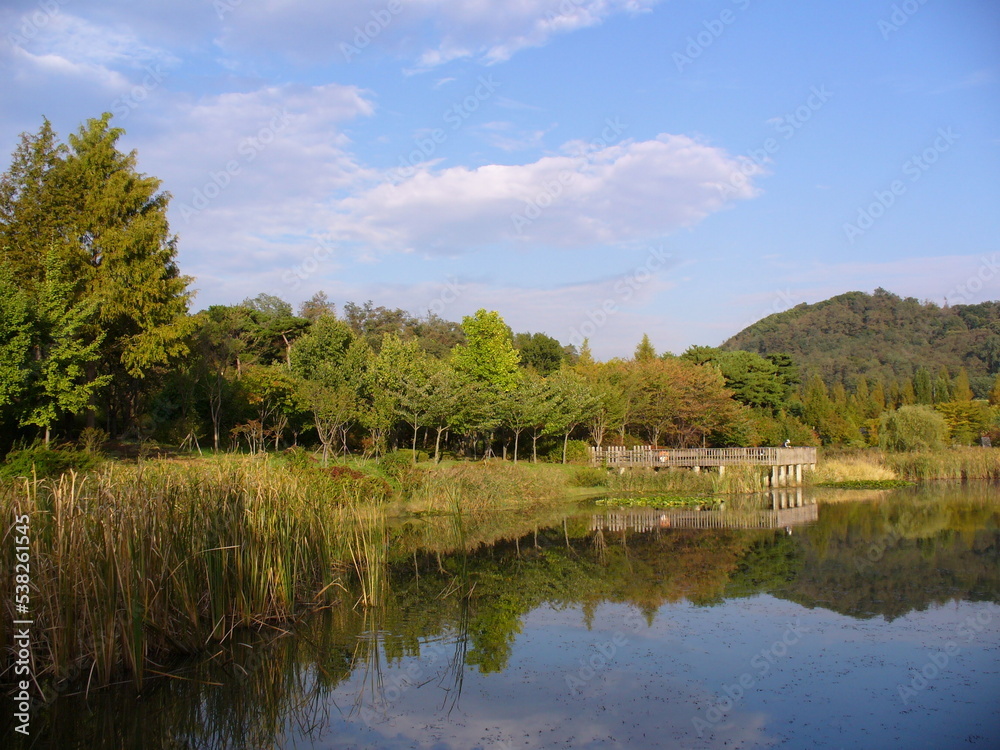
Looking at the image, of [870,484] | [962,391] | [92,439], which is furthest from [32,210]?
[962,391]

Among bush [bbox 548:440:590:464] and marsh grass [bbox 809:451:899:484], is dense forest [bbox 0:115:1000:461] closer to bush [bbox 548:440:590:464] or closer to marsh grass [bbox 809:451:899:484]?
bush [bbox 548:440:590:464]

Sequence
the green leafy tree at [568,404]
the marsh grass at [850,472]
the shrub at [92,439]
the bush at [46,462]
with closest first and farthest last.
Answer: the bush at [46,462]
the shrub at [92,439]
the green leafy tree at [568,404]
the marsh grass at [850,472]

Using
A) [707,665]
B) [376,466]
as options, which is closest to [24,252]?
[376,466]

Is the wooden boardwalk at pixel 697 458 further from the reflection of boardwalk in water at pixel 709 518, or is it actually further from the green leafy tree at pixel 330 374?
the green leafy tree at pixel 330 374

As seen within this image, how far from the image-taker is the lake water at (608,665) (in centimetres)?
660

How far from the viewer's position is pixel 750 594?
11734 mm

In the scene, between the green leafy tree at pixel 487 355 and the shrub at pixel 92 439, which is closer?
the shrub at pixel 92 439

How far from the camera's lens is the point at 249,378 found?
27.8m

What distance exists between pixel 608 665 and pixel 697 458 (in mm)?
22453

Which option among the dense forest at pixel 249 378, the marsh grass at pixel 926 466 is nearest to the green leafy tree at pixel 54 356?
the dense forest at pixel 249 378

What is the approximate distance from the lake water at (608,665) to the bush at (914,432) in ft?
81.4

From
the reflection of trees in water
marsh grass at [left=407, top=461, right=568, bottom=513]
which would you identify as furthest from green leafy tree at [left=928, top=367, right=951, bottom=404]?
marsh grass at [left=407, top=461, right=568, bottom=513]

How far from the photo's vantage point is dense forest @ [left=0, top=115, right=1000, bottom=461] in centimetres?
2052

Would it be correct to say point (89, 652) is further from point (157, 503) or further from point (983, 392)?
point (983, 392)
